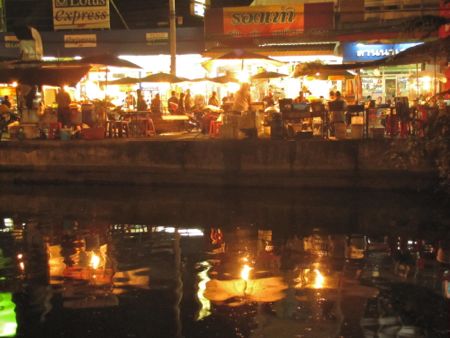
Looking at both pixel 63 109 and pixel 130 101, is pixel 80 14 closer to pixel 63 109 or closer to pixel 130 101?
pixel 130 101

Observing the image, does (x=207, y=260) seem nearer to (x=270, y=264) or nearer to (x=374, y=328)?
(x=270, y=264)

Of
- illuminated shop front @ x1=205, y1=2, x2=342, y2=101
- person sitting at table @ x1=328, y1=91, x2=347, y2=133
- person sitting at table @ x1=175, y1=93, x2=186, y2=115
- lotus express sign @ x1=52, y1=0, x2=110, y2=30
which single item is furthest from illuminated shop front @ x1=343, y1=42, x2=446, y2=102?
lotus express sign @ x1=52, y1=0, x2=110, y2=30

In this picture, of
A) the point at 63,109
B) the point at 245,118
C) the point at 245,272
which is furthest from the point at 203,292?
the point at 63,109

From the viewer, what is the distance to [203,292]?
7.54m

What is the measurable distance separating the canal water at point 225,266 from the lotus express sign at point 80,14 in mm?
15614

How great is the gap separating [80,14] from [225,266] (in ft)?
74.7

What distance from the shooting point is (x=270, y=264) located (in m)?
8.95

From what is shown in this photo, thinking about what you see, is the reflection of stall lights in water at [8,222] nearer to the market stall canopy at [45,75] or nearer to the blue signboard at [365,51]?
the market stall canopy at [45,75]

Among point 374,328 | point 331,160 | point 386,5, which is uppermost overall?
point 386,5

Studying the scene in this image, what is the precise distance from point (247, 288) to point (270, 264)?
1350 mm

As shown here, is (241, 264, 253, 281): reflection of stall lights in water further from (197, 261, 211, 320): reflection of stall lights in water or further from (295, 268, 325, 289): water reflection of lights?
(295, 268, 325, 289): water reflection of lights

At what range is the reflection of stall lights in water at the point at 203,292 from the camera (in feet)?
22.2

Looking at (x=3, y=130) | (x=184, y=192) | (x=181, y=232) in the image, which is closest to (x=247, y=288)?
(x=181, y=232)

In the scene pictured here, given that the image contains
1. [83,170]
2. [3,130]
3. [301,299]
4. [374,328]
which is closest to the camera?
[374,328]
